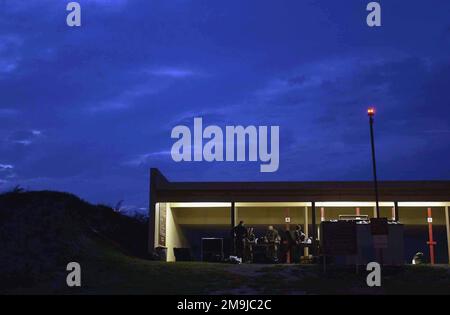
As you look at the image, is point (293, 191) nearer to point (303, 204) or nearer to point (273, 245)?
point (303, 204)

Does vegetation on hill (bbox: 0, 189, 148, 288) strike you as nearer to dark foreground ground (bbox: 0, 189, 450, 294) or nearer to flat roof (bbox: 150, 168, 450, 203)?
dark foreground ground (bbox: 0, 189, 450, 294)

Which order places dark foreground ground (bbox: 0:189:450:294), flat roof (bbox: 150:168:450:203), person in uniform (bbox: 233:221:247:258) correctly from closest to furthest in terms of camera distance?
dark foreground ground (bbox: 0:189:450:294)
person in uniform (bbox: 233:221:247:258)
flat roof (bbox: 150:168:450:203)

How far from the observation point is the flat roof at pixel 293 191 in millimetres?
27359

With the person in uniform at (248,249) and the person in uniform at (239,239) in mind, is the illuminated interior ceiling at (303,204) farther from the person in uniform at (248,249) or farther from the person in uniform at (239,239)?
the person in uniform at (239,239)

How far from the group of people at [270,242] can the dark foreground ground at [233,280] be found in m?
2.94

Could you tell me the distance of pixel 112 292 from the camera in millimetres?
17594

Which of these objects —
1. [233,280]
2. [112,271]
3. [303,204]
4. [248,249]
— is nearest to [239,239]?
[248,249]

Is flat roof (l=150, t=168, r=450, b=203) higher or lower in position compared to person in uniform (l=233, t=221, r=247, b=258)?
higher

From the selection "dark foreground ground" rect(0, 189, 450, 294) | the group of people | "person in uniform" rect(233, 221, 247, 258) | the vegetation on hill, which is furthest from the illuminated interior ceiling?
"person in uniform" rect(233, 221, 247, 258)

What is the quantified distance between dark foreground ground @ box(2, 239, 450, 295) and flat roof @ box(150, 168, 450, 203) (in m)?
6.63

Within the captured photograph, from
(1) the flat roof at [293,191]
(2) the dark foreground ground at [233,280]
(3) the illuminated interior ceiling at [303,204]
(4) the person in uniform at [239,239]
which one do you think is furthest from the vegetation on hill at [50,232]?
(4) the person in uniform at [239,239]

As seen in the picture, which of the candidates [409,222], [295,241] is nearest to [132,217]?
[295,241]

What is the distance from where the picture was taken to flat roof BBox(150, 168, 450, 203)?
89.8 ft
